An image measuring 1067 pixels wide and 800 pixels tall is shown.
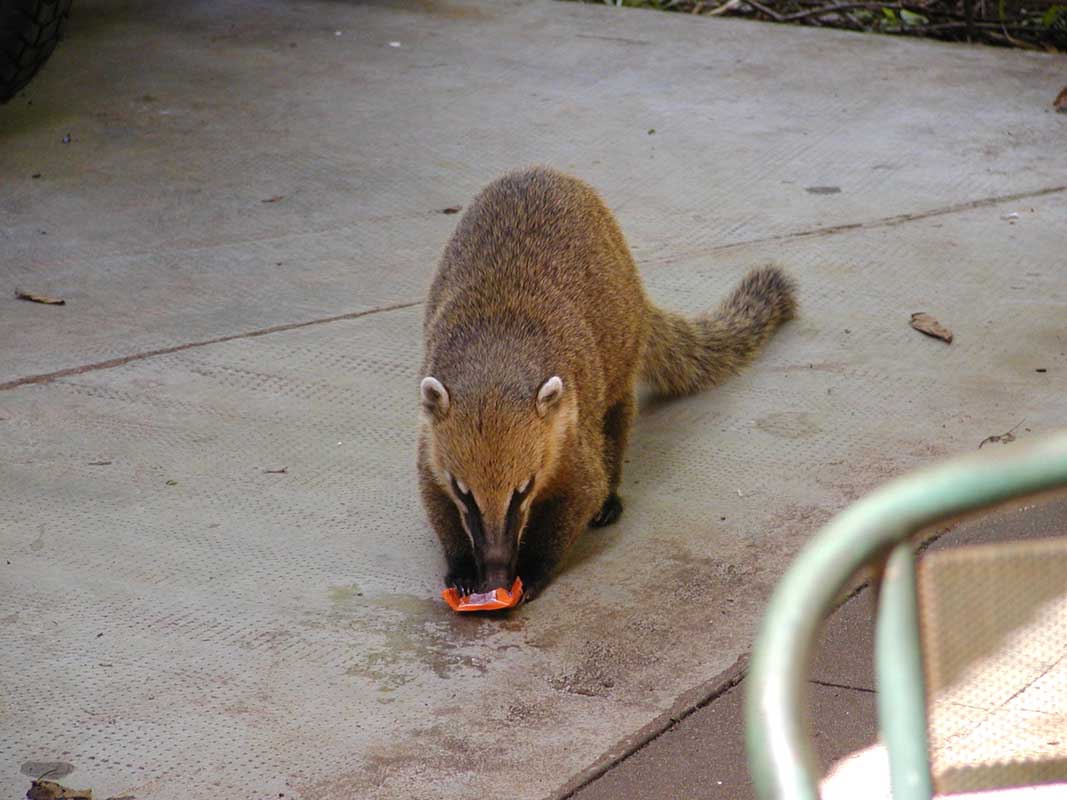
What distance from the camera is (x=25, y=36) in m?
6.78

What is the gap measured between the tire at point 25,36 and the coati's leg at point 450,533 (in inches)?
159

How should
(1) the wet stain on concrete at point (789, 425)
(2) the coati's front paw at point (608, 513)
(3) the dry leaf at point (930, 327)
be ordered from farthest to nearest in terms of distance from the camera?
(3) the dry leaf at point (930, 327) < (1) the wet stain on concrete at point (789, 425) < (2) the coati's front paw at point (608, 513)

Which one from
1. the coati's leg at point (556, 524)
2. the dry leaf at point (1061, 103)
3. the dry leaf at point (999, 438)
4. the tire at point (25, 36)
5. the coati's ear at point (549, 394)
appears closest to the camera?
the coati's ear at point (549, 394)

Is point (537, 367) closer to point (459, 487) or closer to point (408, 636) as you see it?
point (459, 487)

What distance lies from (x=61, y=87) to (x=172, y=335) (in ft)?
10.3

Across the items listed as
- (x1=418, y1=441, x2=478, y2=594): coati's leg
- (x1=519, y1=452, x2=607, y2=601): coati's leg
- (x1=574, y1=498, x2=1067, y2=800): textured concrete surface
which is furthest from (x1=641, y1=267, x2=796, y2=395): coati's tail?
(x1=574, y1=498, x2=1067, y2=800): textured concrete surface

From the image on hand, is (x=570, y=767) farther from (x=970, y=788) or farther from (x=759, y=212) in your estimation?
(x=759, y=212)

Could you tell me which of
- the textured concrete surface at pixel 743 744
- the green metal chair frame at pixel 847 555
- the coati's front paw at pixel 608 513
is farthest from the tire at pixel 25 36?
the green metal chair frame at pixel 847 555

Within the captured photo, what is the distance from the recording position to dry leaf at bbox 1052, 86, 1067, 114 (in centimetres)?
729

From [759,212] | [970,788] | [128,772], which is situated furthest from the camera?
[759,212]

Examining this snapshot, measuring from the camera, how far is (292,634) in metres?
3.49

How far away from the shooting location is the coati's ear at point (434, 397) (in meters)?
3.61

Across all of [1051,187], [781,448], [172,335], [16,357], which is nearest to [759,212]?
[1051,187]

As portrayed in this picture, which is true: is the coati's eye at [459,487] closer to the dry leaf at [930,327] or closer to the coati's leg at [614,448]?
the coati's leg at [614,448]
